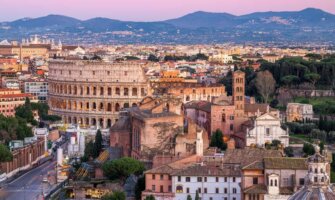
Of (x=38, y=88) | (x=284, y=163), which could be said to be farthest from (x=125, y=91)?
(x=284, y=163)

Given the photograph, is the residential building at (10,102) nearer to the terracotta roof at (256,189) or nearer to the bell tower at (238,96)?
the bell tower at (238,96)

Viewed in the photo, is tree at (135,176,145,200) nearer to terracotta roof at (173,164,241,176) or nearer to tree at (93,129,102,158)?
terracotta roof at (173,164,241,176)

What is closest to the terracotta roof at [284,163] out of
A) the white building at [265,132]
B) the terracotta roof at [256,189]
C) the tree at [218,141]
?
the terracotta roof at [256,189]

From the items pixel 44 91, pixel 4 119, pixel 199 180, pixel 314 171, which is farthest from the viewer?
pixel 44 91

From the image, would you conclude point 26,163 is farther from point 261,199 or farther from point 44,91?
point 44,91

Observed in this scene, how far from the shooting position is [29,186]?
43.0 metres

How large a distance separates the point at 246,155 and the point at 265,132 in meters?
7.96

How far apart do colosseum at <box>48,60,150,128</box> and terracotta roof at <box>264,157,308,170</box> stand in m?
35.1

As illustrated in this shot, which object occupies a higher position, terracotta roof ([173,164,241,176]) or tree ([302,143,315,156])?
terracotta roof ([173,164,241,176])

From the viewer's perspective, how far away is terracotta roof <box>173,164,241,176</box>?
35.7 m

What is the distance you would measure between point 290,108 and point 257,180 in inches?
1032

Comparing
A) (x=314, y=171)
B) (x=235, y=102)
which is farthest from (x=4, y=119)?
(x=314, y=171)

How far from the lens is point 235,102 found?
160ft

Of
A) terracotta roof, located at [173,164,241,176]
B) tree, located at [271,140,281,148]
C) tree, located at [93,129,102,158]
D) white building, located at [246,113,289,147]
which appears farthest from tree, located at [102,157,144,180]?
white building, located at [246,113,289,147]
